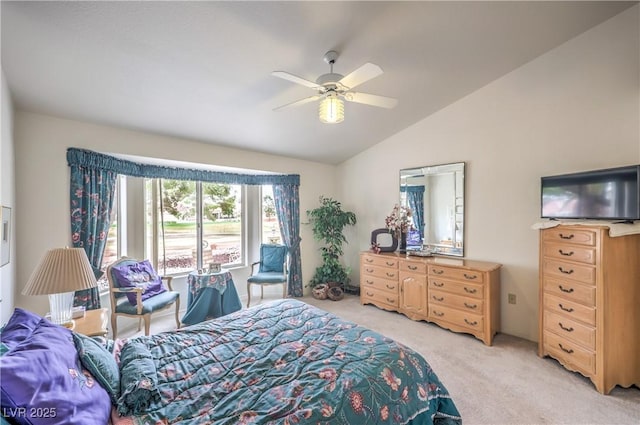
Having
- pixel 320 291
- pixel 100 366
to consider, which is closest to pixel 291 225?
pixel 320 291

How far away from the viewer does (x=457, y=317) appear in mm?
3061

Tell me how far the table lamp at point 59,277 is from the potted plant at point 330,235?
125 inches

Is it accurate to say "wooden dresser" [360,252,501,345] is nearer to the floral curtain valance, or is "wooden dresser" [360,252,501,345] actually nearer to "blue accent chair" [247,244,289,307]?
"blue accent chair" [247,244,289,307]

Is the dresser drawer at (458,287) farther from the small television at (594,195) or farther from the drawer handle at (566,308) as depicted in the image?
the small television at (594,195)

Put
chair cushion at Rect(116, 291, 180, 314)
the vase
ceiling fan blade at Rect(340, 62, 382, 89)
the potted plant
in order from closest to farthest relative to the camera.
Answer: ceiling fan blade at Rect(340, 62, 382, 89) < chair cushion at Rect(116, 291, 180, 314) < the vase < the potted plant

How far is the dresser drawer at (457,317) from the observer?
2904 mm

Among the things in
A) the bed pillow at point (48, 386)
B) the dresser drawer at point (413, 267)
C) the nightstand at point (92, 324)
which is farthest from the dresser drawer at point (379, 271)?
the bed pillow at point (48, 386)

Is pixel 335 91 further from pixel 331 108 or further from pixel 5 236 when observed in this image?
pixel 5 236

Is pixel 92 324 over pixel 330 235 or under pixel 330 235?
under

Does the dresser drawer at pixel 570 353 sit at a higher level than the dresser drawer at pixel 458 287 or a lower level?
lower

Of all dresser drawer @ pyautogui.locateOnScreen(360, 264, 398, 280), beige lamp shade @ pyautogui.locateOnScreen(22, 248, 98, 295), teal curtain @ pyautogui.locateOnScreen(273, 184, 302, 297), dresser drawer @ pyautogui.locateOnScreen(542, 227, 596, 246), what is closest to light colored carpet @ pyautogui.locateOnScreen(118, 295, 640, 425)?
dresser drawer @ pyautogui.locateOnScreen(360, 264, 398, 280)

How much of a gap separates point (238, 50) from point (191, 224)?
2.82 metres

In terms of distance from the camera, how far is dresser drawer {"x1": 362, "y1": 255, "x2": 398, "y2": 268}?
12.2ft

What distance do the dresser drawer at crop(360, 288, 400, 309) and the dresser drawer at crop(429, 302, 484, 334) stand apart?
529 millimetres
